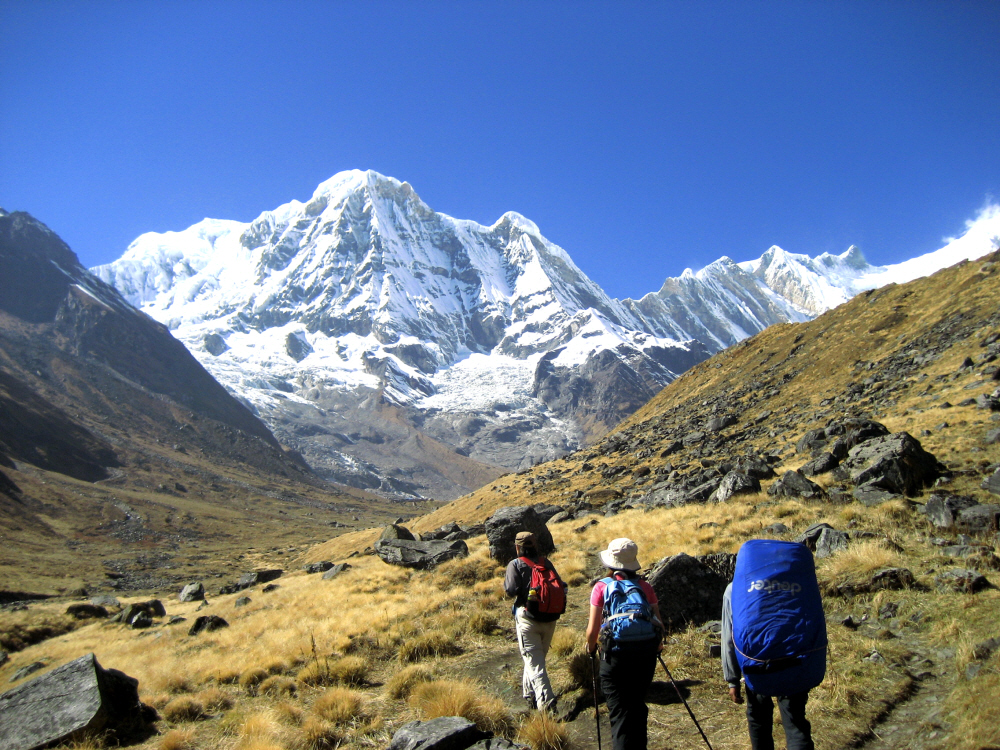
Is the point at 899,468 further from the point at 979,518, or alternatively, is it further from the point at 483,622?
the point at 483,622

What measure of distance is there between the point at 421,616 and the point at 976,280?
1767 inches

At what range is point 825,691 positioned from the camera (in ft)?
22.5

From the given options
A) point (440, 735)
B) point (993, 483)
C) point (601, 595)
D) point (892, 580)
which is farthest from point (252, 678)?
point (993, 483)

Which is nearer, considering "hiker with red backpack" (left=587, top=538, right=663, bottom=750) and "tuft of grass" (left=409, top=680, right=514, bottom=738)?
"hiker with red backpack" (left=587, top=538, right=663, bottom=750)

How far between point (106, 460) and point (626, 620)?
150 metres

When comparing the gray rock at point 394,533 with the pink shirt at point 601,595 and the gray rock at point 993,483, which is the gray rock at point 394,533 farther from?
the pink shirt at point 601,595

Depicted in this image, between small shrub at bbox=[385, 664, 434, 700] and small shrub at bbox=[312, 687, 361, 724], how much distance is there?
0.63m

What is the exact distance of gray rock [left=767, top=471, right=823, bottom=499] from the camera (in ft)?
53.5

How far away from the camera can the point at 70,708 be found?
7.73 meters

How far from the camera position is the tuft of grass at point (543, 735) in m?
6.27

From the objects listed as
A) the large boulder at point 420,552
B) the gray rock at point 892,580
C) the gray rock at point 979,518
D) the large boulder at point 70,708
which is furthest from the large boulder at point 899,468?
the large boulder at point 70,708

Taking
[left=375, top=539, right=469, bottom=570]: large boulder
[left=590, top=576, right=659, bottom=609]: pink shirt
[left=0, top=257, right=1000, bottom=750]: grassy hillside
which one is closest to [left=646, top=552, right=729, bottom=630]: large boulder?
[left=0, top=257, right=1000, bottom=750]: grassy hillside

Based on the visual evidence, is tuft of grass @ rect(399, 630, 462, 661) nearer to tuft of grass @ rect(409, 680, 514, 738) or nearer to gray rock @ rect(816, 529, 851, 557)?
tuft of grass @ rect(409, 680, 514, 738)

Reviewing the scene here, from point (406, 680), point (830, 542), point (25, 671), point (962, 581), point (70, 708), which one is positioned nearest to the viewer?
point (70, 708)
